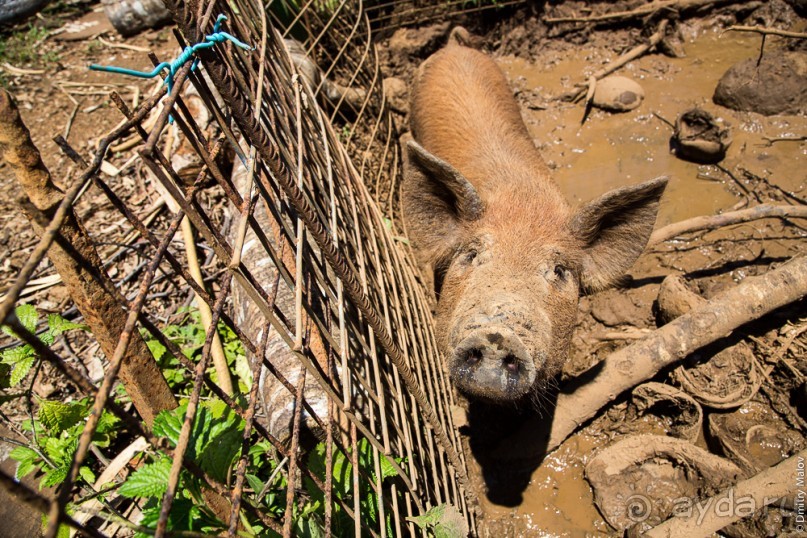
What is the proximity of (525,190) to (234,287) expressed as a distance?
2.16 meters

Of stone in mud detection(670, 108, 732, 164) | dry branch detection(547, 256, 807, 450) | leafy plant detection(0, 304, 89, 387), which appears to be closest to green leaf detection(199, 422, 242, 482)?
leafy plant detection(0, 304, 89, 387)

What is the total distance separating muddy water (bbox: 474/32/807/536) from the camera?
10.3 feet

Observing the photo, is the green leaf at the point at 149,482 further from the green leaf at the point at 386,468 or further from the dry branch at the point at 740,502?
the dry branch at the point at 740,502

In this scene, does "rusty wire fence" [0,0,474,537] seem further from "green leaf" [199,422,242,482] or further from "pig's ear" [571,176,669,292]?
"pig's ear" [571,176,669,292]

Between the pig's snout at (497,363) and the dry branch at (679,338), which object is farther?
the dry branch at (679,338)

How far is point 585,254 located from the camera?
3.14 meters

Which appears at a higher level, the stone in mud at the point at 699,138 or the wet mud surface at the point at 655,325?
the stone in mud at the point at 699,138

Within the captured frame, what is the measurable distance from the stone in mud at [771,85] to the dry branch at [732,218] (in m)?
1.93

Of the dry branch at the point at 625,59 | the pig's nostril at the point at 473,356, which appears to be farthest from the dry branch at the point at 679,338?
the dry branch at the point at 625,59

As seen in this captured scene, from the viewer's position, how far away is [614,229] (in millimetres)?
3043

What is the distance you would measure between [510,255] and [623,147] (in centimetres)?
312

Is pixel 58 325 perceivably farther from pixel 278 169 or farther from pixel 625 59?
pixel 625 59

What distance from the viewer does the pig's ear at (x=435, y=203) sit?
9.75 feet

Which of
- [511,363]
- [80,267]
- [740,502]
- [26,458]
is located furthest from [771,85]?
[26,458]
